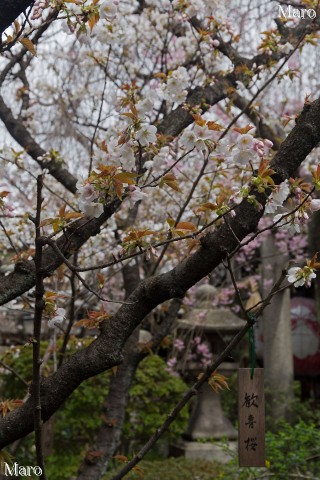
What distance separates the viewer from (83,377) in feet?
5.95

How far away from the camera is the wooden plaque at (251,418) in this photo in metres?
2.09

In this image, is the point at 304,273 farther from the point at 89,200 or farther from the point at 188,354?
the point at 188,354

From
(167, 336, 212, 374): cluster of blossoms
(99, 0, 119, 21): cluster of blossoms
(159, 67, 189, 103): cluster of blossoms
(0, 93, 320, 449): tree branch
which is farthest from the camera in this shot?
(167, 336, 212, 374): cluster of blossoms

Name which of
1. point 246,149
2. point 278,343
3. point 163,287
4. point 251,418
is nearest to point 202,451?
point 278,343

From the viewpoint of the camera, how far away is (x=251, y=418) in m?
2.10

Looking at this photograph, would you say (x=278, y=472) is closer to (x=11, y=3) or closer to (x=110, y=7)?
(x=110, y=7)

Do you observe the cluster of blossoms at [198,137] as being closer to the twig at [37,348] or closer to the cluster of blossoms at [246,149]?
the cluster of blossoms at [246,149]

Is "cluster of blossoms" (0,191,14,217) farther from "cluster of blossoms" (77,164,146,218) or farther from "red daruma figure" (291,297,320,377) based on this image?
"red daruma figure" (291,297,320,377)

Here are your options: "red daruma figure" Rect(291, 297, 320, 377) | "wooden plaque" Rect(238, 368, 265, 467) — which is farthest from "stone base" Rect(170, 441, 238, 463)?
"wooden plaque" Rect(238, 368, 265, 467)

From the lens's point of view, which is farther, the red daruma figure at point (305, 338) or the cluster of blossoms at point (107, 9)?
the red daruma figure at point (305, 338)

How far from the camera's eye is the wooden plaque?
82.2 inches

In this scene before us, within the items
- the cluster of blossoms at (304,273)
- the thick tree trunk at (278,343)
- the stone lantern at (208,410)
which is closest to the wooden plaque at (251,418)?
the cluster of blossoms at (304,273)

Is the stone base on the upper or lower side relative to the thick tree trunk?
lower

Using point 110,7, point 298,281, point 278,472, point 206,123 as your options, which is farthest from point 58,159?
point 278,472
